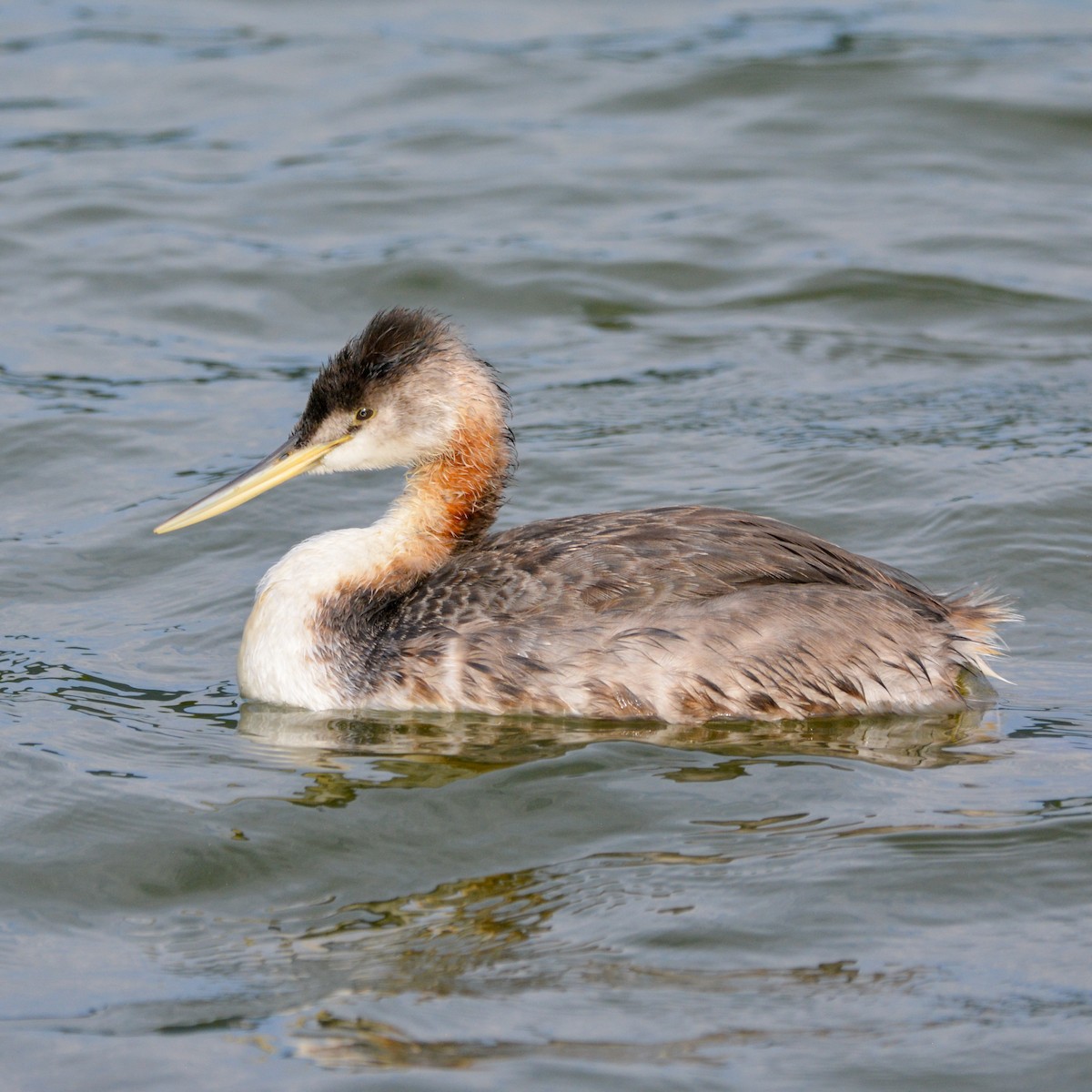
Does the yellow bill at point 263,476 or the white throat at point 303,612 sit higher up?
the yellow bill at point 263,476

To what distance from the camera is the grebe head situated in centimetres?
712

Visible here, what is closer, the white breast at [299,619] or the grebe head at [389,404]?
the white breast at [299,619]

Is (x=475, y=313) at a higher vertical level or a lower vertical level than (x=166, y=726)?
higher

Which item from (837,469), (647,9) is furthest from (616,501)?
(647,9)

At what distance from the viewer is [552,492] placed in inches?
365

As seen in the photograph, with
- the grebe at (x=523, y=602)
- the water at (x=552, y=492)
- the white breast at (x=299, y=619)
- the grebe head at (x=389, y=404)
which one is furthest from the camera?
the grebe head at (x=389, y=404)

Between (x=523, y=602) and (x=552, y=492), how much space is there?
8.84 ft

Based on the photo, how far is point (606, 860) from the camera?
5.58 metres

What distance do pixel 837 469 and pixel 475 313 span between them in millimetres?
3382

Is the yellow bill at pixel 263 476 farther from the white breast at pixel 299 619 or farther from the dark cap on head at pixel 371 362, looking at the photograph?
the white breast at pixel 299 619

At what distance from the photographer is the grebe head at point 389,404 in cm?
712

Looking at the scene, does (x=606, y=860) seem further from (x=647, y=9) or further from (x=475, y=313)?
(x=647, y=9)

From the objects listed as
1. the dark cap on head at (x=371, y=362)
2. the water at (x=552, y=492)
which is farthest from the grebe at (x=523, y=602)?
the water at (x=552, y=492)

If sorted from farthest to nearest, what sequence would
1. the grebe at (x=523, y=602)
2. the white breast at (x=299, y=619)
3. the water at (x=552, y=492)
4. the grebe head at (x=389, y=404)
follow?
the grebe head at (x=389, y=404) → the white breast at (x=299, y=619) → the grebe at (x=523, y=602) → the water at (x=552, y=492)
